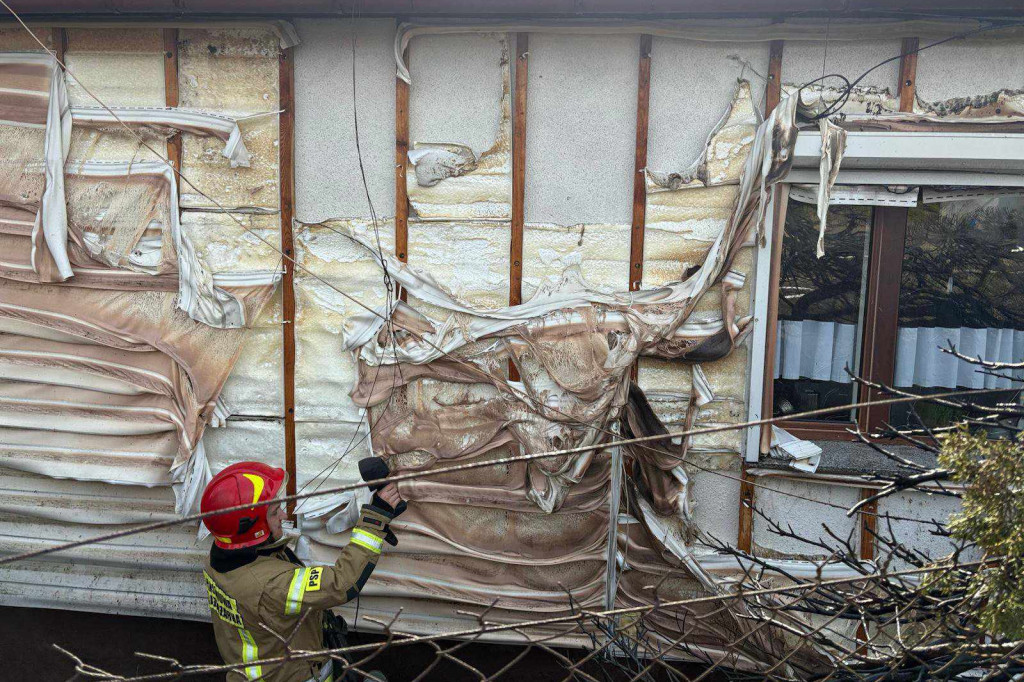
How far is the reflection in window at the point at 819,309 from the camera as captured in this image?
3934mm

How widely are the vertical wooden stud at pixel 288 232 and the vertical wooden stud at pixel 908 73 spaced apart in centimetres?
303

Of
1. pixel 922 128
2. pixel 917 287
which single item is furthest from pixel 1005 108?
pixel 917 287

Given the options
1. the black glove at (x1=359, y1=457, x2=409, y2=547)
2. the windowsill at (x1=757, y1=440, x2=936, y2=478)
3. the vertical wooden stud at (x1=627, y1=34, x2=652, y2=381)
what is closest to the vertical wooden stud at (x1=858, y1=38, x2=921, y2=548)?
the windowsill at (x1=757, y1=440, x2=936, y2=478)

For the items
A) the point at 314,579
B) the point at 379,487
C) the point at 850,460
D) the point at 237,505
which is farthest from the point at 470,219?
the point at 850,460

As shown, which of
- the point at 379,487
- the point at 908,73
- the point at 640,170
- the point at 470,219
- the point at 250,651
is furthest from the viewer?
the point at 470,219

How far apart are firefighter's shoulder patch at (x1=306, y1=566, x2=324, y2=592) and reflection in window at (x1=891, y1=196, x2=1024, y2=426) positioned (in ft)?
10.0

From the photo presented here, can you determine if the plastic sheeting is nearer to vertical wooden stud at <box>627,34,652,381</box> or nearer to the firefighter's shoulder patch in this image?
the firefighter's shoulder patch

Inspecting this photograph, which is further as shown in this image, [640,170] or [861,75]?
[640,170]

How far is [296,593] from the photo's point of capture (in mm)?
2938

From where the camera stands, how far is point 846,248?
13.0 ft

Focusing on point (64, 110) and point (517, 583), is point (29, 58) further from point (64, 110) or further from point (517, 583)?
point (517, 583)

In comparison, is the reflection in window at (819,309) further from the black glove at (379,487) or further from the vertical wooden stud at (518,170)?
the black glove at (379,487)

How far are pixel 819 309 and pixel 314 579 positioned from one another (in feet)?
9.40

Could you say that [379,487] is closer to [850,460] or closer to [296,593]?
[296,593]
